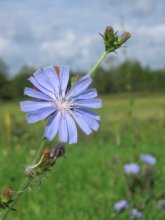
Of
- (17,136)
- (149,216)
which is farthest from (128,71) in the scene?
(17,136)

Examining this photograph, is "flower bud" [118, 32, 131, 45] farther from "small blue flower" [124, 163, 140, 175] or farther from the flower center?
"small blue flower" [124, 163, 140, 175]

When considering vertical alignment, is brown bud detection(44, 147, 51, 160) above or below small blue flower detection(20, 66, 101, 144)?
below

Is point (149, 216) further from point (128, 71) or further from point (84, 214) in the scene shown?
point (128, 71)

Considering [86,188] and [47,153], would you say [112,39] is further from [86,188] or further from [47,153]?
[86,188]

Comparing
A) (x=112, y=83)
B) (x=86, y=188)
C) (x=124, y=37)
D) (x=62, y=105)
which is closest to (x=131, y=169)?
(x=86, y=188)

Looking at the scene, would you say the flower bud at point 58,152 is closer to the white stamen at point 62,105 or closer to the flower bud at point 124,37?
the white stamen at point 62,105

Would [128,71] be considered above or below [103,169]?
above

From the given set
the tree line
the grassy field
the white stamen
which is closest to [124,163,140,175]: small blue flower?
the grassy field

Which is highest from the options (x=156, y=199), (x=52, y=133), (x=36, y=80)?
(x=36, y=80)

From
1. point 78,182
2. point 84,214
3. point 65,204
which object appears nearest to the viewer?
point 84,214
